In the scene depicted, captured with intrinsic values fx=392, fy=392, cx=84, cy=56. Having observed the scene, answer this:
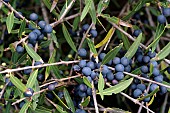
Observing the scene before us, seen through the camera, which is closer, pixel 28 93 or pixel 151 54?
pixel 28 93

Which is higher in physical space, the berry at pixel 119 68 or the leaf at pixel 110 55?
the leaf at pixel 110 55

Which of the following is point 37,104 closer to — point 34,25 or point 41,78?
point 41,78

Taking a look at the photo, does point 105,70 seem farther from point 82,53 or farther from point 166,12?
point 166,12

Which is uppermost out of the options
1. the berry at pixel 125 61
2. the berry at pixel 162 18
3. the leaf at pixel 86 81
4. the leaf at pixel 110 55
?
the berry at pixel 162 18

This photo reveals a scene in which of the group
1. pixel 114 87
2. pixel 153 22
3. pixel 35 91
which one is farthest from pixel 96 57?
pixel 153 22

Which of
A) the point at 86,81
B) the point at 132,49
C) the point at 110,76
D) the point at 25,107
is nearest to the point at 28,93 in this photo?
the point at 25,107

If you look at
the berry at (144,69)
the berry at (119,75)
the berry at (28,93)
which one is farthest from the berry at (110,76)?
the berry at (28,93)

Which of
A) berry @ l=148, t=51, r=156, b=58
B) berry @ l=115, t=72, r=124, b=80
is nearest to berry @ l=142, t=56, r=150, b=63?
berry @ l=148, t=51, r=156, b=58

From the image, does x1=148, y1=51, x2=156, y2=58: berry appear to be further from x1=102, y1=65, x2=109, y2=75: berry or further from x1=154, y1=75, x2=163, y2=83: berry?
x1=102, y1=65, x2=109, y2=75: berry

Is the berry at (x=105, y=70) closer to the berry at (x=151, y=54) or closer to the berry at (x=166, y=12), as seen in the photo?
the berry at (x=151, y=54)

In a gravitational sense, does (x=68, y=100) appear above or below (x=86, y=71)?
below

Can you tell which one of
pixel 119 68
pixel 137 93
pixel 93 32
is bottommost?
pixel 137 93
